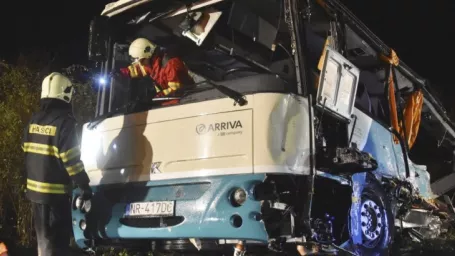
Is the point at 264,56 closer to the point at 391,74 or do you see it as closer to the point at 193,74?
the point at 193,74

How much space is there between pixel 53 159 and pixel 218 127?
1.59m

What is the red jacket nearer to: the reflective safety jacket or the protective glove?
the reflective safety jacket

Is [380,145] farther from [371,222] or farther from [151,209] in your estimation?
[151,209]

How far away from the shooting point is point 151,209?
A: 14.9 feet

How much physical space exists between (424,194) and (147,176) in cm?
484

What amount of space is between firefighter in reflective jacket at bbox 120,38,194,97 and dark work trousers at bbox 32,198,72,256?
1504 millimetres

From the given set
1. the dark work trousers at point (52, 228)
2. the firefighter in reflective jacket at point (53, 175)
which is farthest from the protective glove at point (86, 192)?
the dark work trousers at point (52, 228)

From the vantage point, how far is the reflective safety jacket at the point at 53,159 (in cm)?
455

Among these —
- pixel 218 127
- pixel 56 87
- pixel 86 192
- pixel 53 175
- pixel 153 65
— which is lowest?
pixel 86 192

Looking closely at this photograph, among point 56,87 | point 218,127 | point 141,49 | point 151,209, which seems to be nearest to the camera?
point 218,127

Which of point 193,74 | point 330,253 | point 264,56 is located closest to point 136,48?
point 193,74

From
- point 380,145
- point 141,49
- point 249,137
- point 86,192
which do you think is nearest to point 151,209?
point 86,192

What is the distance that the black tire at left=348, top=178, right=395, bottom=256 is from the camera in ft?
16.2

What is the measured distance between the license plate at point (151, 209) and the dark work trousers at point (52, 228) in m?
0.59
